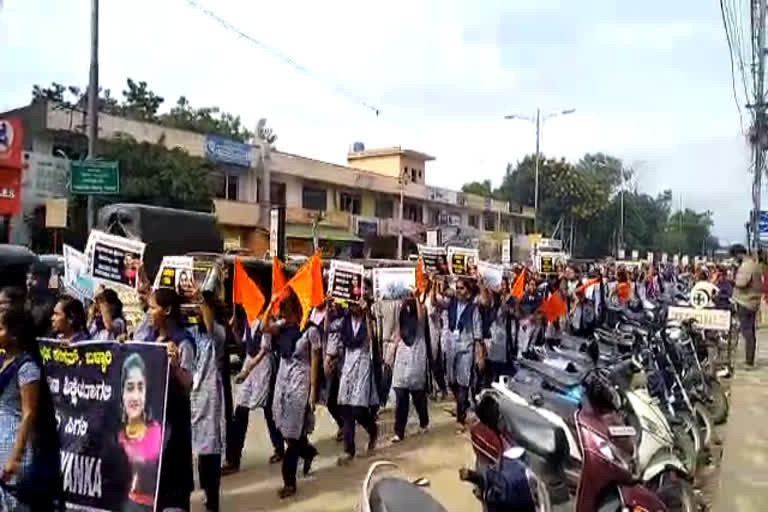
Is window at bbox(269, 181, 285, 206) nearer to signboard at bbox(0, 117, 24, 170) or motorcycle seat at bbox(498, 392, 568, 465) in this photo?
signboard at bbox(0, 117, 24, 170)

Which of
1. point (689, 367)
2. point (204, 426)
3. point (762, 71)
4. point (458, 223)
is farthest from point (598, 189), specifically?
point (204, 426)

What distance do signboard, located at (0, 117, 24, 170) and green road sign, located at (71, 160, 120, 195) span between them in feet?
18.2

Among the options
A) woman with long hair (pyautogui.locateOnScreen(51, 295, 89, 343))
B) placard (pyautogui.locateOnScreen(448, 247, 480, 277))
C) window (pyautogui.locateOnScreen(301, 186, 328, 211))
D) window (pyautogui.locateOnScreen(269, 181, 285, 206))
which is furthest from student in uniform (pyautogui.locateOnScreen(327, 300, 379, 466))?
window (pyautogui.locateOnScreen(301, 186, 328, 211))

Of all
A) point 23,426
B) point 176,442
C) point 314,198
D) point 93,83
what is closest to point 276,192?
point 314,198

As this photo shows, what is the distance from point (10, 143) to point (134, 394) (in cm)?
1576

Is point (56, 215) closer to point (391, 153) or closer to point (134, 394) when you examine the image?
point (134, 394)

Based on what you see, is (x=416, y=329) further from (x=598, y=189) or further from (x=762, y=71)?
(x=598, y=189)

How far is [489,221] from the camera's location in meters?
55.8

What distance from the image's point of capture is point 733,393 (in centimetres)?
1087

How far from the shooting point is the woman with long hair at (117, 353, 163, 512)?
439 cm

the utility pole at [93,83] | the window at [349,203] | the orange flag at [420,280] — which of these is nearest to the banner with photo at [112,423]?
the orange flag at [420,280]

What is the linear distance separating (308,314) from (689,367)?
13.2 feet

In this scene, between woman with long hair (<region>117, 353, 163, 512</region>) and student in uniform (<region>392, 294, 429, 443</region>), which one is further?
student in uniform (<region>392, 294, 429, 443</region>)

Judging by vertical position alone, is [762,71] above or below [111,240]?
above
